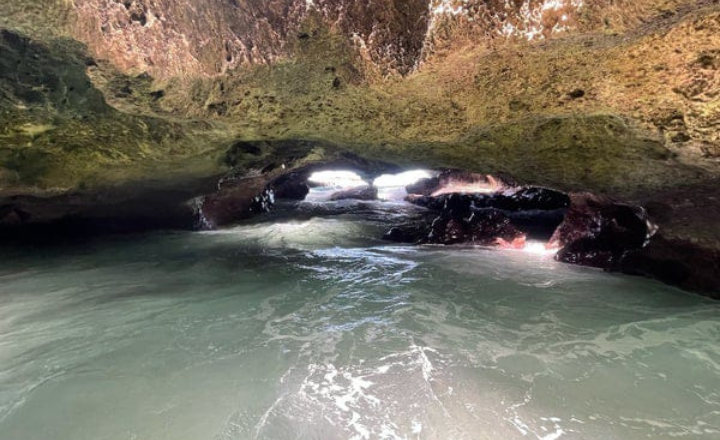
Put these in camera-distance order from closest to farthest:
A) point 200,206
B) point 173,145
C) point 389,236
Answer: point 173,145, point 389,236, point 200,206

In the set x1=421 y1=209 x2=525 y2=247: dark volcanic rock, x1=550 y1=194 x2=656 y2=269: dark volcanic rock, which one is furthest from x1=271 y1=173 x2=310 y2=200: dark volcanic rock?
x1=550 y1=194 x2=656 y2=269: dark volcanic rock

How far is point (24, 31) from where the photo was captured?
3.82m

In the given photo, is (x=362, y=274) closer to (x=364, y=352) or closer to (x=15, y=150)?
→ (x=364, y=352)

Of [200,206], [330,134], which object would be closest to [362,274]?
[330,134]

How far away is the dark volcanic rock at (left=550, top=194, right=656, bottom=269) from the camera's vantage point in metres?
5.71

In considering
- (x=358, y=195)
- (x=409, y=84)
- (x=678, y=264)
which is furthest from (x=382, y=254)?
(x=358, y=195)

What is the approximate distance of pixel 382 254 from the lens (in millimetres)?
7172

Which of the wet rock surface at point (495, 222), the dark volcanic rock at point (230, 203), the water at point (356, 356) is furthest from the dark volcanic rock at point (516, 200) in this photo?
the dark volcanic rock at point (230, 203)

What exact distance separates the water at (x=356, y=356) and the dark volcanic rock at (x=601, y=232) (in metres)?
0.64

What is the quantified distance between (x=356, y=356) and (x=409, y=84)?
2561 mm

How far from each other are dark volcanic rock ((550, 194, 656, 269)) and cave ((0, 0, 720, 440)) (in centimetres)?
4

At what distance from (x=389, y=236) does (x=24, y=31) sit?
A: 267 inches

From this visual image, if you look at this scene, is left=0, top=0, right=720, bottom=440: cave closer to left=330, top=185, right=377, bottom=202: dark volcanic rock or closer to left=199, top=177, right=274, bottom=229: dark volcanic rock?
left=199, top=177, right=274, bottom=229: dark volcanic rock

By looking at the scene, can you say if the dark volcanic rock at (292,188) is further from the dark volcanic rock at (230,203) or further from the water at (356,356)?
the water at (356,356)
